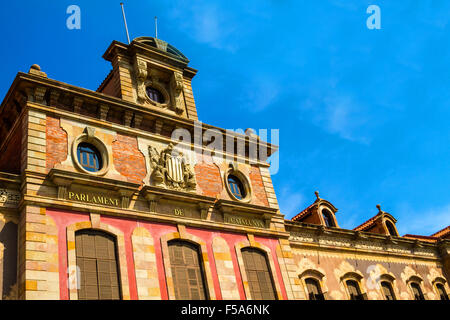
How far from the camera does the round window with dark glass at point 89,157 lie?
53.1 ft

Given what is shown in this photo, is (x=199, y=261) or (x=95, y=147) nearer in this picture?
(x=199, y=261)

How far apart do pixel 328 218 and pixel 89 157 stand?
44.3ft

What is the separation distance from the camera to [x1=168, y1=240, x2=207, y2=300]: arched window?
51.3ft

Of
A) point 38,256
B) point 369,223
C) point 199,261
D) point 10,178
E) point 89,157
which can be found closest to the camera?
point 38,256

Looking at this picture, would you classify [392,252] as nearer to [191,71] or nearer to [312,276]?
[312,276]

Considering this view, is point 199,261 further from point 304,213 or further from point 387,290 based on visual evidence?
point 387,290

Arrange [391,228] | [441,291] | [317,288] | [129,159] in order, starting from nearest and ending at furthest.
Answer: [129,159], [317,288], [441,291], [391,228]

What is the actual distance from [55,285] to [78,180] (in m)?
3.43

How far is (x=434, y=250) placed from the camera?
89.6 ft

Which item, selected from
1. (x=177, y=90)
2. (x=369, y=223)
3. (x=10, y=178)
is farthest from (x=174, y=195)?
(x=369, y=223)

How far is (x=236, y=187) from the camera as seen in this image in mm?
20297

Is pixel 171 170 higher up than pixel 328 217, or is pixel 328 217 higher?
pixel 171 170

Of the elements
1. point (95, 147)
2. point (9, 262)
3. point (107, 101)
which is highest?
point (107, 101)

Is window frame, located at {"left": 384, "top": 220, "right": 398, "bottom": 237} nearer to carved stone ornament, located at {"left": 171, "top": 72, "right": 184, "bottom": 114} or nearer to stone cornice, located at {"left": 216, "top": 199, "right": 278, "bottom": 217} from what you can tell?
stone cornice, located at {"left": 216, "top": 199, "right": 278, "bottom": 217}
